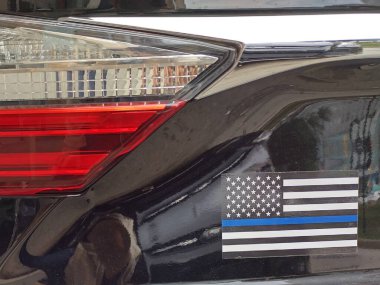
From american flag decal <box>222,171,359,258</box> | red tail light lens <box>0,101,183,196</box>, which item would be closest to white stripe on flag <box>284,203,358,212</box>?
american flag decal <box>222,171,359,258</box>

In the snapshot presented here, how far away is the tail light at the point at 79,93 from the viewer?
57.6 inches

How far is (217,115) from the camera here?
152 centimetres

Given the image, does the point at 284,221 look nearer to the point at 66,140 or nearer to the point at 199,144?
the point at 199,144

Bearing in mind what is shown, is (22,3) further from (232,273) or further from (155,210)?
(232,273)

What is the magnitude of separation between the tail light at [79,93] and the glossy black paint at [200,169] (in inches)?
2.2

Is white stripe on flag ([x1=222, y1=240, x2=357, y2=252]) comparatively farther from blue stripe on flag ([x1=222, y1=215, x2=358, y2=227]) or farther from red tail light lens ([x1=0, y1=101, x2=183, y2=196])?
red tail light lens ([x1=0, y1=101, x2=183, y2=196])

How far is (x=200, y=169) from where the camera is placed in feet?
5.11

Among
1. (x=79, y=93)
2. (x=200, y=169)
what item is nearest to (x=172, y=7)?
(x=79, y=93)

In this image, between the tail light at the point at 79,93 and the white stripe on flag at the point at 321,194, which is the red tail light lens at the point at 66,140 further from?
the white stripe on flag at the point at 321,194

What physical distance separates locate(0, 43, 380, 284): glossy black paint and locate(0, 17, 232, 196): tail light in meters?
0.05

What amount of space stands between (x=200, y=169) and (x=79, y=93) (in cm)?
37

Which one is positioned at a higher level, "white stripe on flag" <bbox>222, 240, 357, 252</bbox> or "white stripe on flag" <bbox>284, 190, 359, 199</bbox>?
"white stripe on flag" <bbox>284, 190, 359, 199</bbox>

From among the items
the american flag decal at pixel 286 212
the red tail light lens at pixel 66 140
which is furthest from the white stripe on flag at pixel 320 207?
the red tail light lens at pixel 66 140

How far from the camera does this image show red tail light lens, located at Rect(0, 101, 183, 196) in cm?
148
